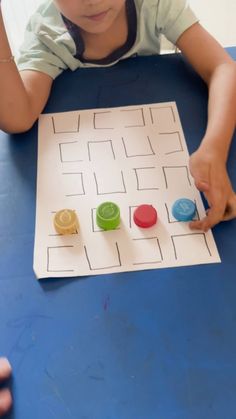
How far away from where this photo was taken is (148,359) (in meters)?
0.47

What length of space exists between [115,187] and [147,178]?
5 centimetres

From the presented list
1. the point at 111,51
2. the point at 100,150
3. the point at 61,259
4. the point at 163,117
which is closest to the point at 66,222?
the point at 61,259

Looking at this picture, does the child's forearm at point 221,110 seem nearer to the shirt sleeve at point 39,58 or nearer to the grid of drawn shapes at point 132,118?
the grid of drawn shapes at point 132,118

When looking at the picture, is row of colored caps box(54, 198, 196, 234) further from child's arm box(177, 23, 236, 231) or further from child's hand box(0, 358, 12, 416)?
child's hand box(0, 358, 12, 416)

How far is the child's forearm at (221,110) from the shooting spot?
64 cm

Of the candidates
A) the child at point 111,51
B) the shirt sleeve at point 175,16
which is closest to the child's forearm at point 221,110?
the child at point 111,51

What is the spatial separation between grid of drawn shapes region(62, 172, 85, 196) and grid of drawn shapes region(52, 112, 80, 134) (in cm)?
10

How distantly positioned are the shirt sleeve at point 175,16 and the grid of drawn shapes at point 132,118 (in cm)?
16

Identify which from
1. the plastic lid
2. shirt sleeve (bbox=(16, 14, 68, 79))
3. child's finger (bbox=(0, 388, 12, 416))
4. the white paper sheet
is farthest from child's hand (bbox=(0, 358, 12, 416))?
shirt sleeve (bbox=(16, 14, 68, 79))

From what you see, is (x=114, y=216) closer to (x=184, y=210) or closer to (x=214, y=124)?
(x=184, y=210)

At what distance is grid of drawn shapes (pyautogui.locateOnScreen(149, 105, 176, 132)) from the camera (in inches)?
27.8

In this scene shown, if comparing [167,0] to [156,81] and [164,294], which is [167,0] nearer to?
[156,81]

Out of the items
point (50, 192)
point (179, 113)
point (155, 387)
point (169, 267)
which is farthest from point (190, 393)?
point (179, 113)

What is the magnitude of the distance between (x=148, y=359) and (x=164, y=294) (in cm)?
8
